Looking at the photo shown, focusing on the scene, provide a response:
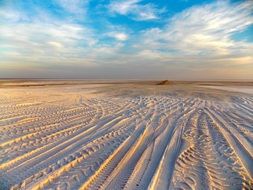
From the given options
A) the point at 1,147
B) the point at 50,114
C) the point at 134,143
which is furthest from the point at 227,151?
the point at 50,114

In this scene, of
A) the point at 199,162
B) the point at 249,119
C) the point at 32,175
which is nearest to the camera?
the point at 32,175

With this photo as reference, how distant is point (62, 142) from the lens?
5.00m

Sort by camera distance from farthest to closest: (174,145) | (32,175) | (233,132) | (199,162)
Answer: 1. (233,132)
2. (174,145)
3. (199,162)
4. (32,175)

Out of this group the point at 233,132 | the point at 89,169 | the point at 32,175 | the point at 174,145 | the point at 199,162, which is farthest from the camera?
the point at 233,132

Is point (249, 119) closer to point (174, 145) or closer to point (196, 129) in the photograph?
point (196, 129)

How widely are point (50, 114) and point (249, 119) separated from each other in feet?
28.1

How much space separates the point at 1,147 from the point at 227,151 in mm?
5685

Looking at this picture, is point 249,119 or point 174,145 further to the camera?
point 249,119

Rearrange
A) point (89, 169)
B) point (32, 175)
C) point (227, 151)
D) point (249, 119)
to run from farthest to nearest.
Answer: point (249, 119) → point (227, 151) → point (89, 169) → point (32, 175)

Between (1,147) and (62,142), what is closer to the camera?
(1,147)

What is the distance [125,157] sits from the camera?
420 cm

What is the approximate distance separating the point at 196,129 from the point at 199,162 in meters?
2.46

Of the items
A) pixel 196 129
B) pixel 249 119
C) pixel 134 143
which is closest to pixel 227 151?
pixel 196 129

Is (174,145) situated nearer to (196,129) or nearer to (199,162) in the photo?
(199,162)
